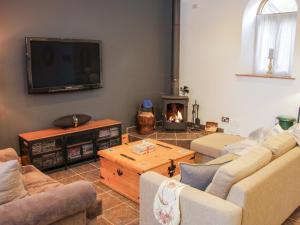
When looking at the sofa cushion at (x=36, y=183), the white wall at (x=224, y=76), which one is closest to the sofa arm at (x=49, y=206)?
the sofa cushion at (x=36, y=183)

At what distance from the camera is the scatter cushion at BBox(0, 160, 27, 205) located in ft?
6.56

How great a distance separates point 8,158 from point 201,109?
12.4 feet

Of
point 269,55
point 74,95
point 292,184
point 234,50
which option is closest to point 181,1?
point 234,50

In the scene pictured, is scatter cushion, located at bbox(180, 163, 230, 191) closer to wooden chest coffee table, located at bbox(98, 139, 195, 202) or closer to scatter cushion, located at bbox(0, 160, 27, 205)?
wooden chest coffee table, located at bbox(98, 139, 195, 202)

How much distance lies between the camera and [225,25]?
523cm

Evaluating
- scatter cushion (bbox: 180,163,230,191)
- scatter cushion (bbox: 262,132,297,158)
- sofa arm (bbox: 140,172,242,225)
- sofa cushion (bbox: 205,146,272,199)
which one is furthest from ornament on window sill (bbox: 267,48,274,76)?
sofa arm (bbox: 140,172,242,225)

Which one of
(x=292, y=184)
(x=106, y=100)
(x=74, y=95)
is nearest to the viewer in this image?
(x=292, y=184)

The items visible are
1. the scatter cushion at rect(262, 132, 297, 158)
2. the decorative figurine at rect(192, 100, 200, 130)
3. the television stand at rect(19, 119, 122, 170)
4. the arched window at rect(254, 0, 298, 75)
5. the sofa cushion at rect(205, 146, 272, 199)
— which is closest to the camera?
the sofa cushion at rect(205, 146, 272, 199)

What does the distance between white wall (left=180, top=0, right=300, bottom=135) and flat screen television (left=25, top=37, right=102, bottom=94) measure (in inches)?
74.3

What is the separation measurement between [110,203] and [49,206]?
1.42 meters

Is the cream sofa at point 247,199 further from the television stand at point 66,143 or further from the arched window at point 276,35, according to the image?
the arched window at point 276,35

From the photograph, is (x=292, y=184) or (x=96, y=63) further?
(x=96, y=63)

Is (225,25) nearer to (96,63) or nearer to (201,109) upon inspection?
(201,109)

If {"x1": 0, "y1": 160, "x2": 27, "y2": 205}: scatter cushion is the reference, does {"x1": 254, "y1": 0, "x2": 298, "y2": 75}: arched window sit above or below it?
above
